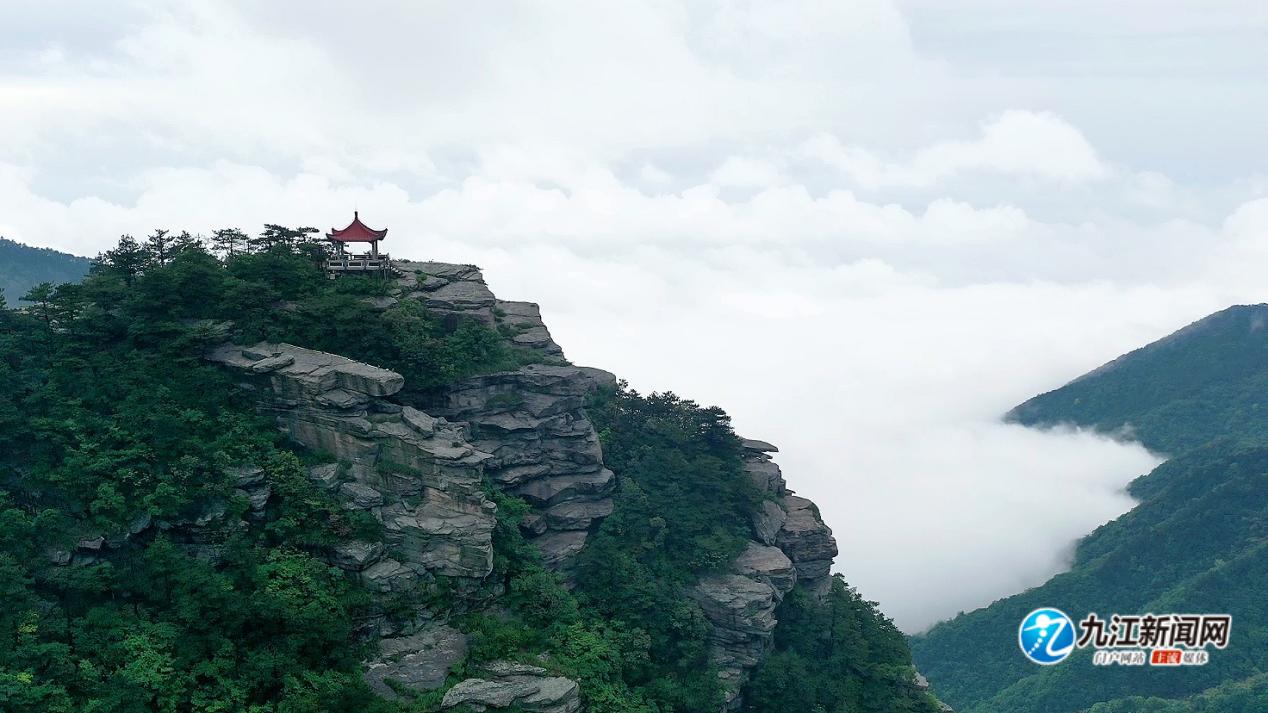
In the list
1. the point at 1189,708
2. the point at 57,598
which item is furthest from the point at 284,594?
the point at 1189,708

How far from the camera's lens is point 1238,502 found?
98188 mm

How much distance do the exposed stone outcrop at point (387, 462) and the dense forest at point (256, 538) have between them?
3.03 feet

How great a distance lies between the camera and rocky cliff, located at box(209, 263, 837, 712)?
103 ft

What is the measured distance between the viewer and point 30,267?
4688 inches

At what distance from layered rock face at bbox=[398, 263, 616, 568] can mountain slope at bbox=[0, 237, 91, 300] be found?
9413 cm

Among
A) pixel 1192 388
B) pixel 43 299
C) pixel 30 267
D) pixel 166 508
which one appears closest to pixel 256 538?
pixel 166 508

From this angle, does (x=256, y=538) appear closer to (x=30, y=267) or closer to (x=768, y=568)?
(x=768, y=568)

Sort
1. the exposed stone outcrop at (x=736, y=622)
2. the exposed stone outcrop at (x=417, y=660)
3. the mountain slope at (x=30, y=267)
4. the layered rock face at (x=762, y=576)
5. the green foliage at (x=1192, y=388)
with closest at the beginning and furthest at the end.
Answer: the exposed stone outcrop at (x=417, y=660), the exposed stone outcrop at (x=736, y=622), the layered rock face at (x=762, y=576), the mountain slope at (x=30, y=267), the green foliage at (x=1192, y=388)

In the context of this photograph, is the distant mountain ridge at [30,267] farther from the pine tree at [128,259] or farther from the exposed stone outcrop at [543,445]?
the exposed stone outcrop at [543,445]

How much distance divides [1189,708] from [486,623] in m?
65.8

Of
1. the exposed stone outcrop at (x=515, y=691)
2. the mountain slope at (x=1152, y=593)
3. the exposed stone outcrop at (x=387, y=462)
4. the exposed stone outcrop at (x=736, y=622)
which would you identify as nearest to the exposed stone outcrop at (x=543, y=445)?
the exposed stone outcrop at (x=387, y=462)

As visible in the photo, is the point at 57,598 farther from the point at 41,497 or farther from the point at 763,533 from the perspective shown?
the point at 763,533

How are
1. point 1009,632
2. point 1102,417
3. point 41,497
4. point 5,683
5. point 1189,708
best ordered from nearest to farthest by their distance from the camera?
point 5,683, point 41,497, point 1189,708, point 1009,632, point 1102,417

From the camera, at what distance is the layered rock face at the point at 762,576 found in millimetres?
39312
